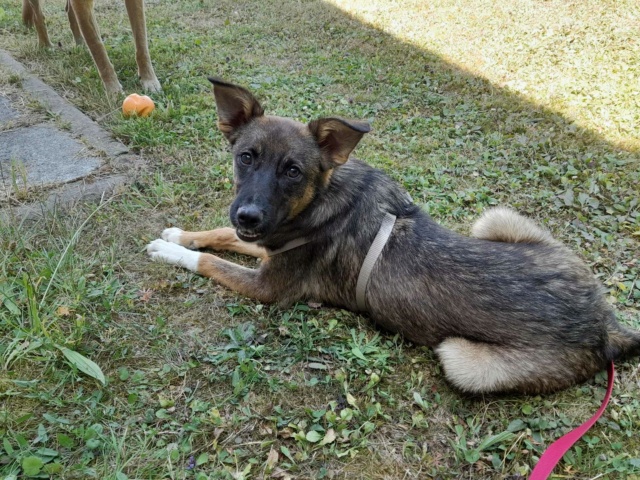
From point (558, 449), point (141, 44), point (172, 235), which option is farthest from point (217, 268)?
point (141, 44)

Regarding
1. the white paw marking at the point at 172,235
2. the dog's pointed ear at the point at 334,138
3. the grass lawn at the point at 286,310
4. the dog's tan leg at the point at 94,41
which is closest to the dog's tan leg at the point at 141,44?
the grass lawn at the point at 286,310

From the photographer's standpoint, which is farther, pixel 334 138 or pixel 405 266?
pixel 334 138

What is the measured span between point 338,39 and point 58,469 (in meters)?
8.30

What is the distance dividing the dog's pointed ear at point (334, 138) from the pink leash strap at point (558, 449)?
2217 millimetres

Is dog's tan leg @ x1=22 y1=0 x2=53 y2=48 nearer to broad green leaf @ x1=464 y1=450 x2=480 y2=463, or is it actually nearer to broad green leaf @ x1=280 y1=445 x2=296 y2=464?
broad green leaf @ x1=280 y1=445 x2=296 y2=464

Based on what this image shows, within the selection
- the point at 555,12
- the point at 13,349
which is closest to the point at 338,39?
the point at 555,12

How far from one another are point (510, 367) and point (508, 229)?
4.02ft

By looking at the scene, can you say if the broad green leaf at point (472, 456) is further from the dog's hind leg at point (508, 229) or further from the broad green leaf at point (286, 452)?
the dog's hind leg at point (508, 229)

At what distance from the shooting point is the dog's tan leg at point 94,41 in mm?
5297

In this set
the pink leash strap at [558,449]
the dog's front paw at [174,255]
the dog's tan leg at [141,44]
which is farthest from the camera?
the dog's tan leg at [141,44]

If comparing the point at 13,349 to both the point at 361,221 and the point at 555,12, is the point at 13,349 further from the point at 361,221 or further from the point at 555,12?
the point at 555,12

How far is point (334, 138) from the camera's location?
3.25 meters

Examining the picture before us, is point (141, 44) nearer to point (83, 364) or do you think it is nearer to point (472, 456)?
point (83, 364)

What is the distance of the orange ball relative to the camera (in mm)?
5344
